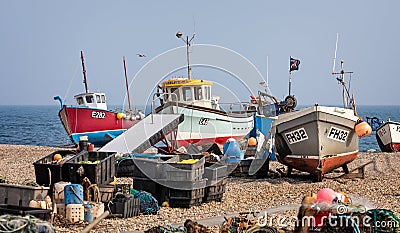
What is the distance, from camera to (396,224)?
6117 millimetres

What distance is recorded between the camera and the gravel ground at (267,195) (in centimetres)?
867

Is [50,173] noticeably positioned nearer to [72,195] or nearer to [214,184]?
[72,195]

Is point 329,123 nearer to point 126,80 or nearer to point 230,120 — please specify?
point 230,120

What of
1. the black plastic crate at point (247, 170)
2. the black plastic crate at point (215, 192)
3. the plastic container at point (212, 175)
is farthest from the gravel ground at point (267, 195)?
the plastic container at point (212, 175)

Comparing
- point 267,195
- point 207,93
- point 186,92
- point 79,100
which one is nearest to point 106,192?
point 267,195

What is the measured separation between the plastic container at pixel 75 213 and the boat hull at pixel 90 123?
19995 mm

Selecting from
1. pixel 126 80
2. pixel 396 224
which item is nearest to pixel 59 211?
Result: pixel 396 224

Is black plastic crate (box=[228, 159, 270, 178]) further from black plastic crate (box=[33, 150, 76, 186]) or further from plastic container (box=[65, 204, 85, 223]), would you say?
plastic container (box=[65, 204, 85, 223])

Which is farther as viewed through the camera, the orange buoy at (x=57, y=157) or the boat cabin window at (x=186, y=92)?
the boat cabin window at (x=186, y=92)

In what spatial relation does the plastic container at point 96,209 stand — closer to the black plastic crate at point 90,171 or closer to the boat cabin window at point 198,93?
the black plastic crate at point 90,171

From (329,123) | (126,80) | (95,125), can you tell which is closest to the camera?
(329,123)

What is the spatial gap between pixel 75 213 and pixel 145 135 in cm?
739

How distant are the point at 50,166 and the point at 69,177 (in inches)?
19.9

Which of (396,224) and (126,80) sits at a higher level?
(126,80)
